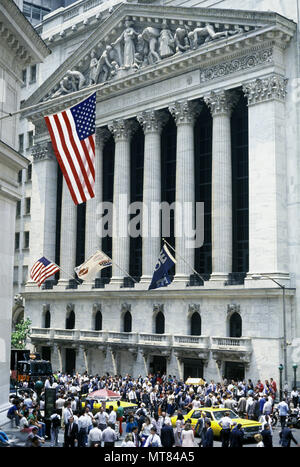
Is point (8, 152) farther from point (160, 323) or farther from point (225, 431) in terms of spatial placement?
point (160, 323)

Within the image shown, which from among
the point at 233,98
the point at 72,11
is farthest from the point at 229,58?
the point at 72,11

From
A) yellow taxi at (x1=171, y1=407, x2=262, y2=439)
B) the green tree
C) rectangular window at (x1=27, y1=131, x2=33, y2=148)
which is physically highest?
rectangular window at (x1=27, y1=131, x2=33, y2=148)

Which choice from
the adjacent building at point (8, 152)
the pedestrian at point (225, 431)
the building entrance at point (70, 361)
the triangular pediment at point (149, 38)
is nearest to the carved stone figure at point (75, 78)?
the triangular pediment at point (149, 38)

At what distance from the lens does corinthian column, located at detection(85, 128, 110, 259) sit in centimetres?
5716

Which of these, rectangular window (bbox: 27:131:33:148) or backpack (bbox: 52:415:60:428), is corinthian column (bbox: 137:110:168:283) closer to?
rectangular window (bbox: 27:131:33:148)

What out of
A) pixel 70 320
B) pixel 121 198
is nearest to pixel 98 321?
pixel 70 320

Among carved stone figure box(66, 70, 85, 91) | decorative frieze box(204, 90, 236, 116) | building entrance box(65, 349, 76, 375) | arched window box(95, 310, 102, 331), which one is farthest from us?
carved stone figure box(66, 70, 85, 91)

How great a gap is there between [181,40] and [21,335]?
100ft

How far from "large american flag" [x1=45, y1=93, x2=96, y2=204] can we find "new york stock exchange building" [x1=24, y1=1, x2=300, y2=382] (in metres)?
13.5

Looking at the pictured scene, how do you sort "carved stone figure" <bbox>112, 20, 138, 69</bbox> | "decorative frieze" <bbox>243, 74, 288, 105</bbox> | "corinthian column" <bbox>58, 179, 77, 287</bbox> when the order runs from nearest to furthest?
1. "decorative frieze" <bbox>243, 74, 288, 105</bbox>
2. "carved stone figure" <bbox>112, 20, 138, 69</bbox>
3. "corinthian column" <bbox>58, 179, 77, 287</bbox>

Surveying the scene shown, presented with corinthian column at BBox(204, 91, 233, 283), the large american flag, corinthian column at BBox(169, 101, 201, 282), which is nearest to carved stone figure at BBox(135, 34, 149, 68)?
corinthian column at BBox(169, 101, 201, 282)

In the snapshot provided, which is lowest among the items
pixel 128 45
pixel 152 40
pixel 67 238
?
pixel 67 238

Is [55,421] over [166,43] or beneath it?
beneath

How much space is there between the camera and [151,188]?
5250 centimetres
